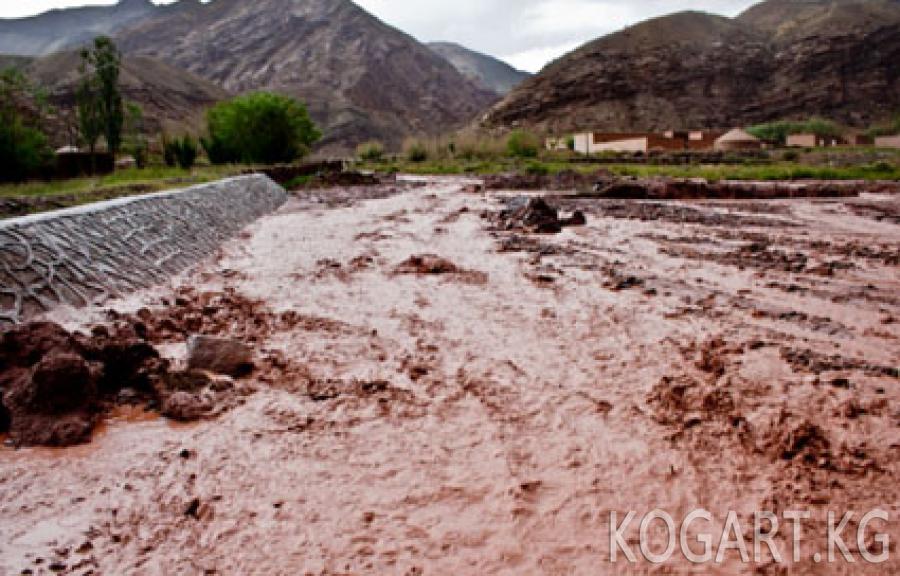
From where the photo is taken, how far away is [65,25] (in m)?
109

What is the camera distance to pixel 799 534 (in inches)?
68.1

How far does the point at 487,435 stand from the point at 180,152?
721 inches

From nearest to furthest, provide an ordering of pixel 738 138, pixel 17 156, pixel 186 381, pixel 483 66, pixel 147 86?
pixel 186 381 → pixel 17 156 → pixel 738 138 → pixel 147 86 → pixel 483 66

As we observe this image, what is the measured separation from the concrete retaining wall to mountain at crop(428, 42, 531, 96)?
123031 millimetres

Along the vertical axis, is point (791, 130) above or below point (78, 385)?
above

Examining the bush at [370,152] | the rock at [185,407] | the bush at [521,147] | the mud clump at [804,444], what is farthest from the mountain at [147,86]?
the mud clump at [804,444]

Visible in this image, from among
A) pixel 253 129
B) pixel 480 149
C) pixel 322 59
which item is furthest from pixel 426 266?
pixel 322 59

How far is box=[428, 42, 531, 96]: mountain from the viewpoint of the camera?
419 ft

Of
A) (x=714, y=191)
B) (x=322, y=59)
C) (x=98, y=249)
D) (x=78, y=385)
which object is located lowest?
(x=78, y=385)

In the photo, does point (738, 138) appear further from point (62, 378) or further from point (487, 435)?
point (62, 378)

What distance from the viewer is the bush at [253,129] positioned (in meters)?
20.0

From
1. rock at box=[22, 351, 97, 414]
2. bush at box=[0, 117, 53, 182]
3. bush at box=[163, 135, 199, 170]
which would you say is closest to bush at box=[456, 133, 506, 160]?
bush at box=[163, 135, 199, 170]

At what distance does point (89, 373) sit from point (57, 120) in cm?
3905

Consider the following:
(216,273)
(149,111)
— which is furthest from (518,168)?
(149,111)
